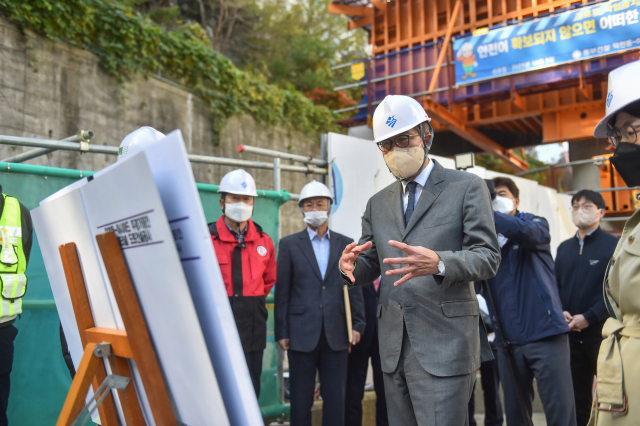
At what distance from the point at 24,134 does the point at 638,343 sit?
317 inches

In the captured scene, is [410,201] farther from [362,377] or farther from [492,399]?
[492,399]

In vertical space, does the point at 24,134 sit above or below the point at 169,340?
above

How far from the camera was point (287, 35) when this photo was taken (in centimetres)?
1759

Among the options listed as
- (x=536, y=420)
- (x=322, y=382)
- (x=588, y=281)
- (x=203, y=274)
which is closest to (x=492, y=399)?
(x=536, y=420)

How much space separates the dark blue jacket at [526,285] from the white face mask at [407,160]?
141cm

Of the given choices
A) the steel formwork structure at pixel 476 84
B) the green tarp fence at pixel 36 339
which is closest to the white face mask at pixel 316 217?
the green tarp fence at pixel 36 339

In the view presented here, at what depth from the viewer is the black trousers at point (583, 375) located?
447cm

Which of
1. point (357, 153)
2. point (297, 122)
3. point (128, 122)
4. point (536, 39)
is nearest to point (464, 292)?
point (357, 153)

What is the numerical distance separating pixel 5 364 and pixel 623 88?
12.1 feet

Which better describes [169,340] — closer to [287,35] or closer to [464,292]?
[464,292]

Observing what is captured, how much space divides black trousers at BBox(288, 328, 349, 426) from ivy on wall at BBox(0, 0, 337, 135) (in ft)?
21.6

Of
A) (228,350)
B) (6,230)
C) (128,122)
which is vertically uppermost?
(128,122)

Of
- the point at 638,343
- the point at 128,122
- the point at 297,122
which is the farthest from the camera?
the point at 297,122

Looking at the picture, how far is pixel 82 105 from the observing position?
8477 mm
